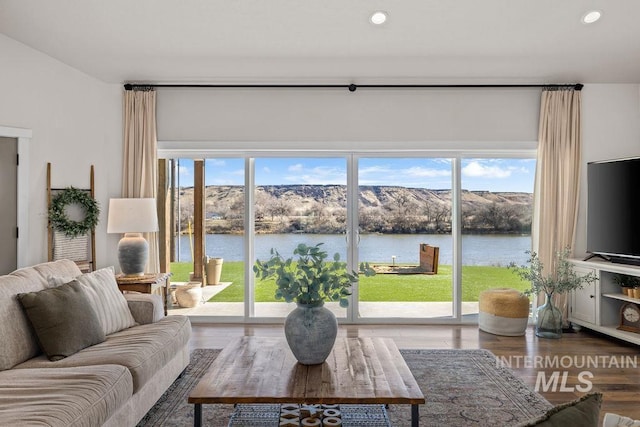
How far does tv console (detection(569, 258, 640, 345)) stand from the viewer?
459cm

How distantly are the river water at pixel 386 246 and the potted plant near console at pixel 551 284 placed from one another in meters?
0.28

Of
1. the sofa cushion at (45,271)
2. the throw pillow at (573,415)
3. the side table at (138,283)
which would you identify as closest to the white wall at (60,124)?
the side table at (138,283)

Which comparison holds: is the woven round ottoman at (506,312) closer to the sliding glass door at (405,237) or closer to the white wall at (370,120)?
the sliding glass door at (405,237)

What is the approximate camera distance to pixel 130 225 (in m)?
4.46

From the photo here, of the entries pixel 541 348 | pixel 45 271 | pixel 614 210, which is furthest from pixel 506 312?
pixel 45 271

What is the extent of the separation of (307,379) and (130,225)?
109 inches

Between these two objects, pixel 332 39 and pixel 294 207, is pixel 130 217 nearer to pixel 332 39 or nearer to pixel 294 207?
pixel 294 207

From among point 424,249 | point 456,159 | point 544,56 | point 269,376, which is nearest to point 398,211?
point 424,249

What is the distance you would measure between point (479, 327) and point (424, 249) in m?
1.03

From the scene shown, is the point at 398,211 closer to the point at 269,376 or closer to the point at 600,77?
the point at 600,77

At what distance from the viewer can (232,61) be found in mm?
4719

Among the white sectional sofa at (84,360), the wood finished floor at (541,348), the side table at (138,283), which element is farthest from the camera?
the side table at (138,283)

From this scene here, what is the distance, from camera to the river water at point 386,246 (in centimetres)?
540

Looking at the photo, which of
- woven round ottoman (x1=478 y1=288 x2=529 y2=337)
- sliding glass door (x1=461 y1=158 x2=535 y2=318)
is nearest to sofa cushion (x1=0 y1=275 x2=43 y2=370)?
woven round ottoman (x1=478 y1=288 x2=529 y2=337)
